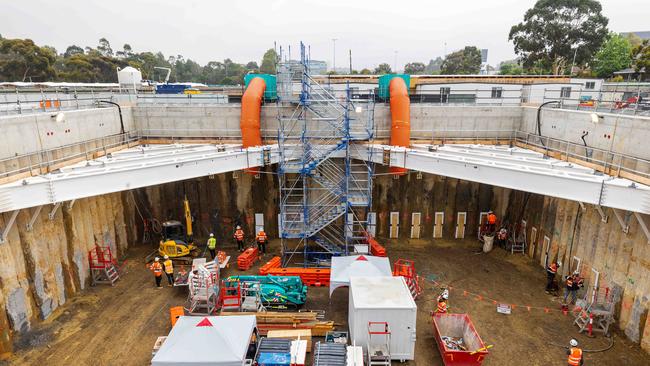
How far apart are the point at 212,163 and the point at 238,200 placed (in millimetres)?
5371

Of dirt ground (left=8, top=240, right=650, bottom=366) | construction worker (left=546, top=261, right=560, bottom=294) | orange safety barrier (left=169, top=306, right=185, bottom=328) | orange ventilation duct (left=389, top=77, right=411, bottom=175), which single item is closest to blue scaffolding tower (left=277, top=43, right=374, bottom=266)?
orange ventilation duct (left=389, top=77, right=411, bottom=175)

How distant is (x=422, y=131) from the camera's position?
20.7 m

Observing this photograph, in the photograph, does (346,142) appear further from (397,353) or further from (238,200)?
(397,353)

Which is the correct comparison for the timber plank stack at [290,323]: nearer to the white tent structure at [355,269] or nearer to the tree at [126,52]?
the white tent structure at [355,269]

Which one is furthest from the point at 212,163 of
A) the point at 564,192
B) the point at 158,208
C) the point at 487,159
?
the point at 564,192

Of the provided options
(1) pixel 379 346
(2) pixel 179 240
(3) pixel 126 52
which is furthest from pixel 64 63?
(1) pixel 379 346

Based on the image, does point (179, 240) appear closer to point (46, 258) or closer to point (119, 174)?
point (46, 258)

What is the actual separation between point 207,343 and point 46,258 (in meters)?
7.98

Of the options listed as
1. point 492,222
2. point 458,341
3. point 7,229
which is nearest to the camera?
point 7,229

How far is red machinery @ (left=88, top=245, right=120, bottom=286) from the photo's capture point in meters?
15.4

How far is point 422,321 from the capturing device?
12898 millimetres

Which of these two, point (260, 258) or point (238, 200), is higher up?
point (238, 200)

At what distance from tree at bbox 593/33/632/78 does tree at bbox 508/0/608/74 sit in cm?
204

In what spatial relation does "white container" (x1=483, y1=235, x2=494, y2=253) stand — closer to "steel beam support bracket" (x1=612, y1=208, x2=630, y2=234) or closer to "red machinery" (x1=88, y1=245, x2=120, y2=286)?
"steel beam support bracket" (x1=612, y1=208, x2=630, y2=234)
